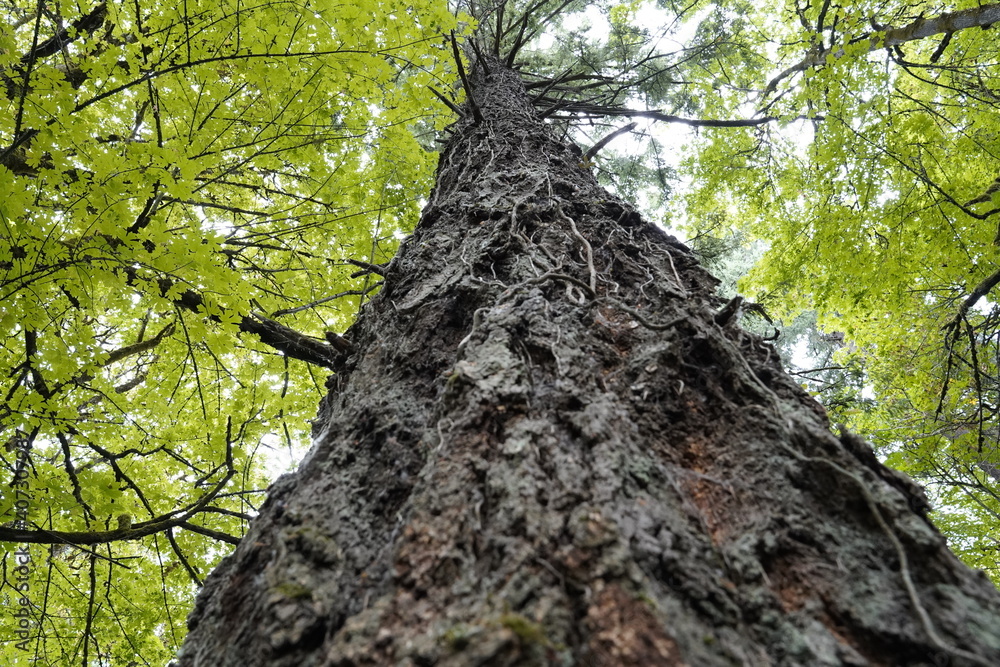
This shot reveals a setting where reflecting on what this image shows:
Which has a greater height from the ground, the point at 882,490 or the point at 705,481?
the point at 705,481

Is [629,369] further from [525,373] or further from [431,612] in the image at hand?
[431,612]

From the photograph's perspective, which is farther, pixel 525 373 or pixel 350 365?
pixel 350 365

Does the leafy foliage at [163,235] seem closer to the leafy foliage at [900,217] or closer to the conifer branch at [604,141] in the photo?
the conifer branch at [604,141]

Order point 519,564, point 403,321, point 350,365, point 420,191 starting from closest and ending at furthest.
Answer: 1. point 519,564
2. point 403,321
3. point 350,365
4. point 420,191

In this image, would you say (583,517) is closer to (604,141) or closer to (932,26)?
(604,141)

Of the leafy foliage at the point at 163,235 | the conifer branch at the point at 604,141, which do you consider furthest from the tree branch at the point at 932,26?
the leafy foliage at the point at 163,235

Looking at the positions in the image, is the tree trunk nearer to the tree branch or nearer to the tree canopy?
the tree canopy

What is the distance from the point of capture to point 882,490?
37.1 inches

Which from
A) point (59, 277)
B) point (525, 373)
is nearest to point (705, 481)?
point (525, 373)

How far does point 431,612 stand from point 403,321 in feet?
3.41

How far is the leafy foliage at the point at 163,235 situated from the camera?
2.32 meters

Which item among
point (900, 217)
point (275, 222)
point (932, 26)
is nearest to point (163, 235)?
point (275, 222)

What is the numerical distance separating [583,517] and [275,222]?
415 cm

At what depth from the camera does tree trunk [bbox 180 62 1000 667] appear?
752mm
